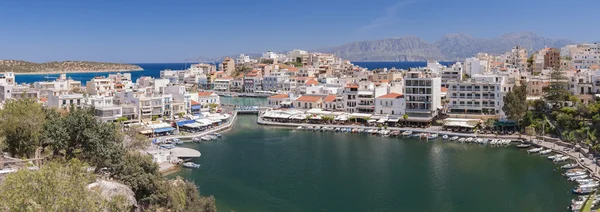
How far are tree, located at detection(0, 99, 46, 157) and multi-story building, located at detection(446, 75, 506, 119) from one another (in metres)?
34.0

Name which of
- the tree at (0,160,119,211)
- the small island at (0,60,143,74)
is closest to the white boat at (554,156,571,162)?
the tree at (0,160,119,211)

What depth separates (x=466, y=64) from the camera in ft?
219

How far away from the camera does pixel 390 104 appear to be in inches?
1817

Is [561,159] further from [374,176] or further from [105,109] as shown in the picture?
[105,109]

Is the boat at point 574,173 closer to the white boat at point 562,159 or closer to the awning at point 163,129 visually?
the white boat at point 562,159

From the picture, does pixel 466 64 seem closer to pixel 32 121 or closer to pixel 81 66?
pixel 32 121

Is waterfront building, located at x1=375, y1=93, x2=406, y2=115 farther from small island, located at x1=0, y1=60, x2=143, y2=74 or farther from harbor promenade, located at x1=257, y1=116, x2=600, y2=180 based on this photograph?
small island, located at x1=0, y1=60, x2=143, y2=74

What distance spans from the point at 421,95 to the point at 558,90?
11223 mm

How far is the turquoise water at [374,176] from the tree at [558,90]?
8.79 metres

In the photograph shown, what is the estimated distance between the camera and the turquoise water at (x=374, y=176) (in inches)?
887

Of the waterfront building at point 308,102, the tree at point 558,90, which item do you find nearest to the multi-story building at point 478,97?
the tree at point 558,90

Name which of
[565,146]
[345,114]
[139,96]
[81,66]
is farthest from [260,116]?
[81,66]

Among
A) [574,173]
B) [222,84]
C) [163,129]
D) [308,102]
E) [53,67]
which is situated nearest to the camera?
[574,173]

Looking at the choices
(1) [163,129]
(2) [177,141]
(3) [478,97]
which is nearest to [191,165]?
(2) [177,141]
